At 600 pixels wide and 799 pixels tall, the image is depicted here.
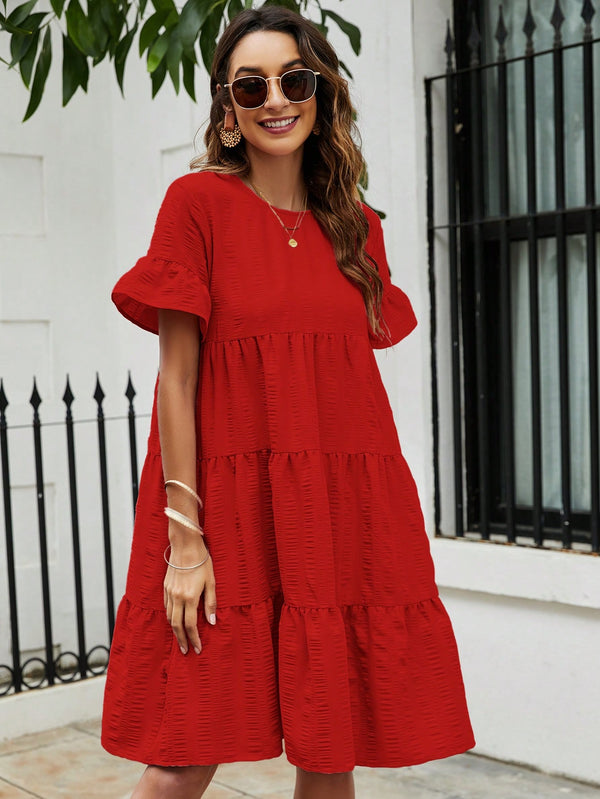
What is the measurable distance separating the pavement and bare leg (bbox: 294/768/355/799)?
136 cm

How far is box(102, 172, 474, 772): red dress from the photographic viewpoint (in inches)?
81.2

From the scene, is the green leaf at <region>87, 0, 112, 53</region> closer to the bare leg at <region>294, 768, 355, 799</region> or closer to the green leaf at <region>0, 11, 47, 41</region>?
the green leaf at <region>0, 11, 47, 41</region>

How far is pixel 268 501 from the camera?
2.14 m

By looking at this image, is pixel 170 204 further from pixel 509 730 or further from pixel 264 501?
pixel 509 730

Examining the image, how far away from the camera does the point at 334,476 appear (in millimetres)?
2172

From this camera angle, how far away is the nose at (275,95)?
213 centimetres

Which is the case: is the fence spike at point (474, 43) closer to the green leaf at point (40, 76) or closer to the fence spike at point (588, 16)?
the fence spike at point (588, 16)

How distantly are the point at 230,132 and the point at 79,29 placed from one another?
1.03 meters

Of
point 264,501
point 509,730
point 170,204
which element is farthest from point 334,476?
point 509,730

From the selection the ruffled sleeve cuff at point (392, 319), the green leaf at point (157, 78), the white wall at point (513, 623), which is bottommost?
the white wall at point (513, 623)

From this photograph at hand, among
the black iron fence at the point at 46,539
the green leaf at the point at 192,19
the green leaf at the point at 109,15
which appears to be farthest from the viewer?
the black iron fence at the point at 46,539

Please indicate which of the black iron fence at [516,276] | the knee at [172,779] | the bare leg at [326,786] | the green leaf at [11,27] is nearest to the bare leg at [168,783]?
the knee at [172,779]

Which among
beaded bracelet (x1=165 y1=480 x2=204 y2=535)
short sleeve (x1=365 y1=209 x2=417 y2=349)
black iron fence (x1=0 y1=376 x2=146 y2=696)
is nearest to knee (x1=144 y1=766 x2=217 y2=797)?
beaded bracelet (x1=165 y1=480 x2=204 y2=535)

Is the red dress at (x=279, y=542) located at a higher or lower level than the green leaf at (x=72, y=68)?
lower
